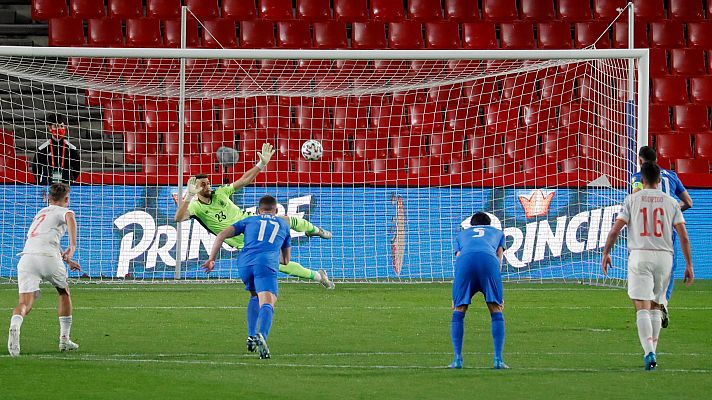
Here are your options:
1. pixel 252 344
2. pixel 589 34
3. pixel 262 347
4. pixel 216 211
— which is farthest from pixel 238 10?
pixel 262 347

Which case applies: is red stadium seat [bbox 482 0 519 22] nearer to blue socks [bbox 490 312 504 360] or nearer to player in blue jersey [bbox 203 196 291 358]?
player in blue jersey [bbox 203 196 291 358]

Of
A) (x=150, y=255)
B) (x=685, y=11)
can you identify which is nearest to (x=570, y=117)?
(x=685, y=11)

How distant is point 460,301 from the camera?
976 cm

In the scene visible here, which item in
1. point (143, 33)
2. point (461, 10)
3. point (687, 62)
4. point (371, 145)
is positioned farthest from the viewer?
point (461, 10)

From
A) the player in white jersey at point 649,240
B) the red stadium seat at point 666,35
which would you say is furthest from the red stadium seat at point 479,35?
the player in white jersey at point 649,240

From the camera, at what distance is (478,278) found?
31.9 feet

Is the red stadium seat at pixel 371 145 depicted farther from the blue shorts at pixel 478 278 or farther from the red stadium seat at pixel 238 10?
the blue shorts at pixel 478 278

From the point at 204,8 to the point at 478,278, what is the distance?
1502 cm

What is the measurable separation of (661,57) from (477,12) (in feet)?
12.6

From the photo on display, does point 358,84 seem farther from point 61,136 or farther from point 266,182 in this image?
point 61,136

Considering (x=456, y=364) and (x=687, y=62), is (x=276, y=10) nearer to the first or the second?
(x=687, y=62)

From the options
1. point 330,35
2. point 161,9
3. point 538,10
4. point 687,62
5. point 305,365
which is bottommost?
point 305,365

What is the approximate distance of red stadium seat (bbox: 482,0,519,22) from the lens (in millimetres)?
24141

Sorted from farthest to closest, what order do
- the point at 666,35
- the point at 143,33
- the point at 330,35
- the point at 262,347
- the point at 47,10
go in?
the point at 666,35 < the point at 330,35 < the point at 47,10 < the point at 143,33 < the point at 262,347
